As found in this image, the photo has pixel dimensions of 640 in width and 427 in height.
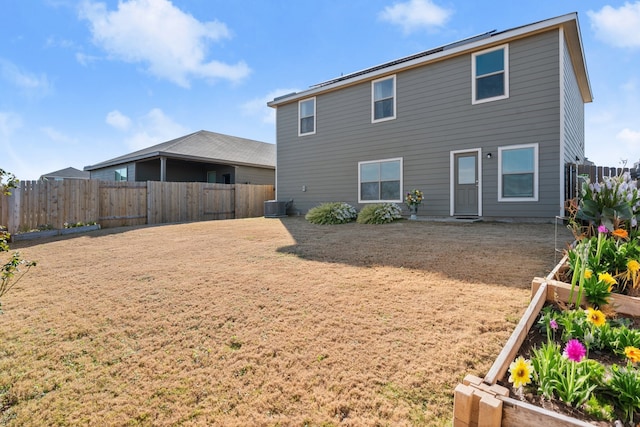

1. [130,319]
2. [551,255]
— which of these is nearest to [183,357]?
[130,319]

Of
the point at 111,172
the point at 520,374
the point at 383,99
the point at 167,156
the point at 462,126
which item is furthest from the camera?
the point at 111,172

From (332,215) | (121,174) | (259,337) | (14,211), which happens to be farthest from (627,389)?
(121,174)

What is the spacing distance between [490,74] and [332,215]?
5.83 metres

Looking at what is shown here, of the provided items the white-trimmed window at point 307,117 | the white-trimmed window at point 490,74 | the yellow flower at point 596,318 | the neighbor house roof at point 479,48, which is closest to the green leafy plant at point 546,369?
the yellow flower at point 596,318

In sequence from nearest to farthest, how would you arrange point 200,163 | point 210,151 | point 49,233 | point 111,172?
point 49,233 < point 210,151 < point 200,163 < point 111,172

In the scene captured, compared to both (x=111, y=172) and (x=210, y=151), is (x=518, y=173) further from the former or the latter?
(x=111, y=172)

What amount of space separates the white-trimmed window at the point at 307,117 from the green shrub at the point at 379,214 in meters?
4.67

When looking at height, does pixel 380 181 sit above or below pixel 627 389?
above

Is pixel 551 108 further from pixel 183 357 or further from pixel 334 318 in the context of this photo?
pixel 183 357

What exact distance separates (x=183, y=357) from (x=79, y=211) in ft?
31.2

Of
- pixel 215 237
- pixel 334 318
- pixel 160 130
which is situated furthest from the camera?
pixel 160 130

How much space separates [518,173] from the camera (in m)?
7.99

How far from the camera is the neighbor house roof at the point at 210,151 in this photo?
1454 cm

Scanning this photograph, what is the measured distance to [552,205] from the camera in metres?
7.57
